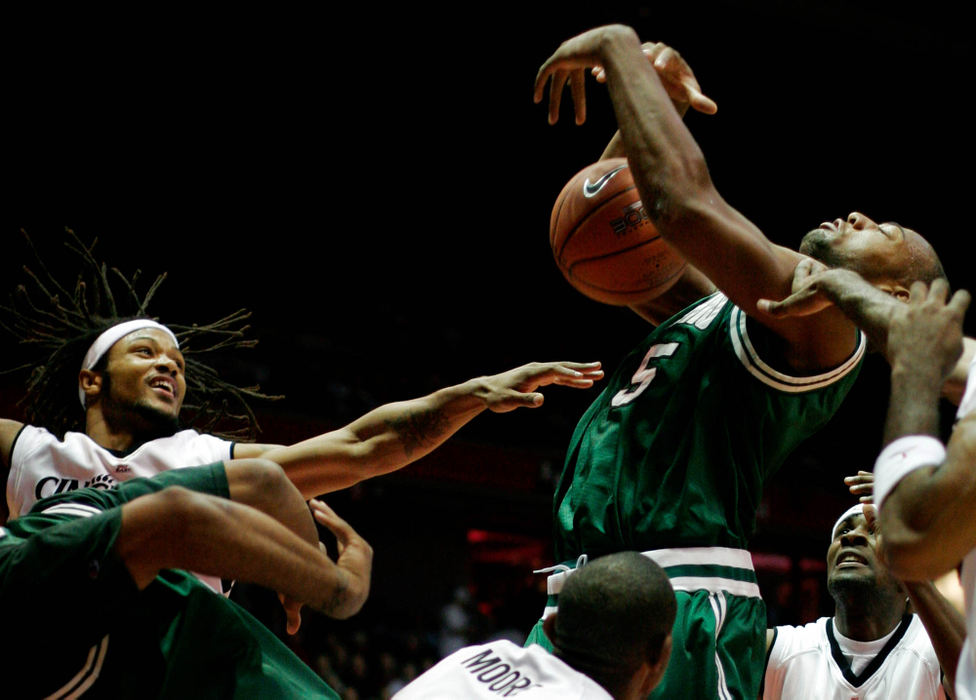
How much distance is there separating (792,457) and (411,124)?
4987 millimetres

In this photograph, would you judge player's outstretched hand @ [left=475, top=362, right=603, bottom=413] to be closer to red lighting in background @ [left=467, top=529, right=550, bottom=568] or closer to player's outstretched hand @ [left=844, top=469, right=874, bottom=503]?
player's outstretched hand @ [left=844, top=469, right=874, bottom=503]

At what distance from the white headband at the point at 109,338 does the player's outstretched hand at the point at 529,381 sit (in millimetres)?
1534

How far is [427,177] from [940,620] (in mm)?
8803

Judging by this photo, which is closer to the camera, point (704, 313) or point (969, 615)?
point (969, 615)

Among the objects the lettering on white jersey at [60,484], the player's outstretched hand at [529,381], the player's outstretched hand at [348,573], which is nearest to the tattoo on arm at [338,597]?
the player's outstretched hand at [348,573]

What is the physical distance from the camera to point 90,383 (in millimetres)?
4289

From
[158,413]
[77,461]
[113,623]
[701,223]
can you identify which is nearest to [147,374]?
[158,413]

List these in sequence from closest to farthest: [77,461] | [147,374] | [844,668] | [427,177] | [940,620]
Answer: [940,620]
[77,461]
[844,668]
[147,374]
[427,177]

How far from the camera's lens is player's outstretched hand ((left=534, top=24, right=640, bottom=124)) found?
8.98 ft

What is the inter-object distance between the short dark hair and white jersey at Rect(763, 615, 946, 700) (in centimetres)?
214

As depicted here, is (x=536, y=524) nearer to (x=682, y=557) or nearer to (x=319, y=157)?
(x=319, y=157)

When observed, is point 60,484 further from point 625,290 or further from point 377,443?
point 625,290

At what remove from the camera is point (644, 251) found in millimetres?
2865

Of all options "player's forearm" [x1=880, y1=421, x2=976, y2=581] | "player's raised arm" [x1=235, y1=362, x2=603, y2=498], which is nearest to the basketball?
"player's raised arm" [x1=235, y1=362, x2=603, y2=498]
